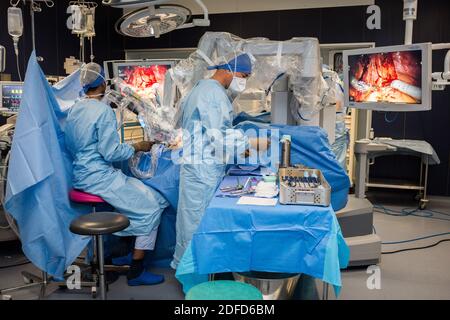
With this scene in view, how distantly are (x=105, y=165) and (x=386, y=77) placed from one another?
257cm

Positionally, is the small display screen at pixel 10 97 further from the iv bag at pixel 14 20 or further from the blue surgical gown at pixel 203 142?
the blue surgical gown at pixel 203 142

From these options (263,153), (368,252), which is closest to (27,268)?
(263,153)

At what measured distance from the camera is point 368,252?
3.25 meters

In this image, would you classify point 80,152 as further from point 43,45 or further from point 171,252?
point 43,45

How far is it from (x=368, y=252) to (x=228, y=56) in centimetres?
183

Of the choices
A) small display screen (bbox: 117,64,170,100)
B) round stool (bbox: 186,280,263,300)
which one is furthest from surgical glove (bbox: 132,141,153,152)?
small display screen (bbox: 117,64,170,100)

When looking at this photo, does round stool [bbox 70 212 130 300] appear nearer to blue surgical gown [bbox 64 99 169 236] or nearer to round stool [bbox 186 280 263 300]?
blue surgical gown [bbox 64 99 169 236]

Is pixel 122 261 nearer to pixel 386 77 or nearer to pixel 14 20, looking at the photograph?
pixel 14 20

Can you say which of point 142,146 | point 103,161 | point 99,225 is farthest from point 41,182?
point 142,146

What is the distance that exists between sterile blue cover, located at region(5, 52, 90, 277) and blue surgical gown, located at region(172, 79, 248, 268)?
0.79m

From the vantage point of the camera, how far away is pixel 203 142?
261 cm

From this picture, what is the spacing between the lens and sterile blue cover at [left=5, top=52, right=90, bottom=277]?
8.40 feet

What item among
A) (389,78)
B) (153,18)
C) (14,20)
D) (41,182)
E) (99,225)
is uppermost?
(14,20)

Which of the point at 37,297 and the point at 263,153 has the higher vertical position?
the point at 263,153
